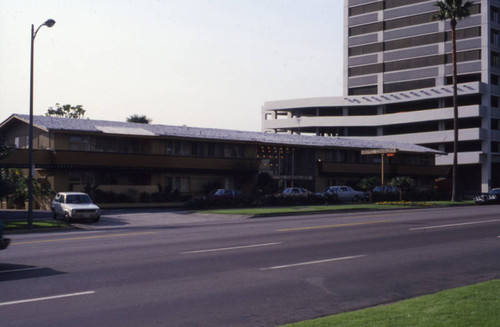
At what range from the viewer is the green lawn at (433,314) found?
23.7 feet

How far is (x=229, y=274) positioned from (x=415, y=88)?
80.8 meters

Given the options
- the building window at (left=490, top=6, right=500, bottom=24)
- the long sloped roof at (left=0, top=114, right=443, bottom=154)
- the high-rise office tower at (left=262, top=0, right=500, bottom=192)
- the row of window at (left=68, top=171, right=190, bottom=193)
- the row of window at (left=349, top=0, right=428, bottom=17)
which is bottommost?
the row of window at (left=68, top=171, right=190, bottom=193)

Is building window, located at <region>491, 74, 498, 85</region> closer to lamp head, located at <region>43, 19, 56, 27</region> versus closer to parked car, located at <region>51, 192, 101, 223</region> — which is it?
parked car, located at <region>51, 192, 101, 223</region>

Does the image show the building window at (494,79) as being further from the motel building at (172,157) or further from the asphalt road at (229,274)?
the asphalt road at (229,274)

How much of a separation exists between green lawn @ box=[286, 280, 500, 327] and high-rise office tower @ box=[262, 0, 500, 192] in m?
72.1

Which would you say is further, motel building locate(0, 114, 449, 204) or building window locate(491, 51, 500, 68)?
building window locate(491, 51, 500, 68)

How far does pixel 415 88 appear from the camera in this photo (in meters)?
87.8

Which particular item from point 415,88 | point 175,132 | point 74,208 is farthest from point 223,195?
point 415,88

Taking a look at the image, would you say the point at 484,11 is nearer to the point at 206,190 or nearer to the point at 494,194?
the point at 494,194

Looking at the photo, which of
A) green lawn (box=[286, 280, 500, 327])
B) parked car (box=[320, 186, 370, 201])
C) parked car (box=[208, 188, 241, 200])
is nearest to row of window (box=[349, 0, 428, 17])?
parked car (box=[320, 186, 370, 201])

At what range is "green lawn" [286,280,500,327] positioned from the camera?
7.23m

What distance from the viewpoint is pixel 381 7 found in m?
90.5

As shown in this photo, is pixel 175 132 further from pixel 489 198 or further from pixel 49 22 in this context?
pixel 489 198

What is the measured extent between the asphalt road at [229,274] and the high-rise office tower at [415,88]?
64003mm
